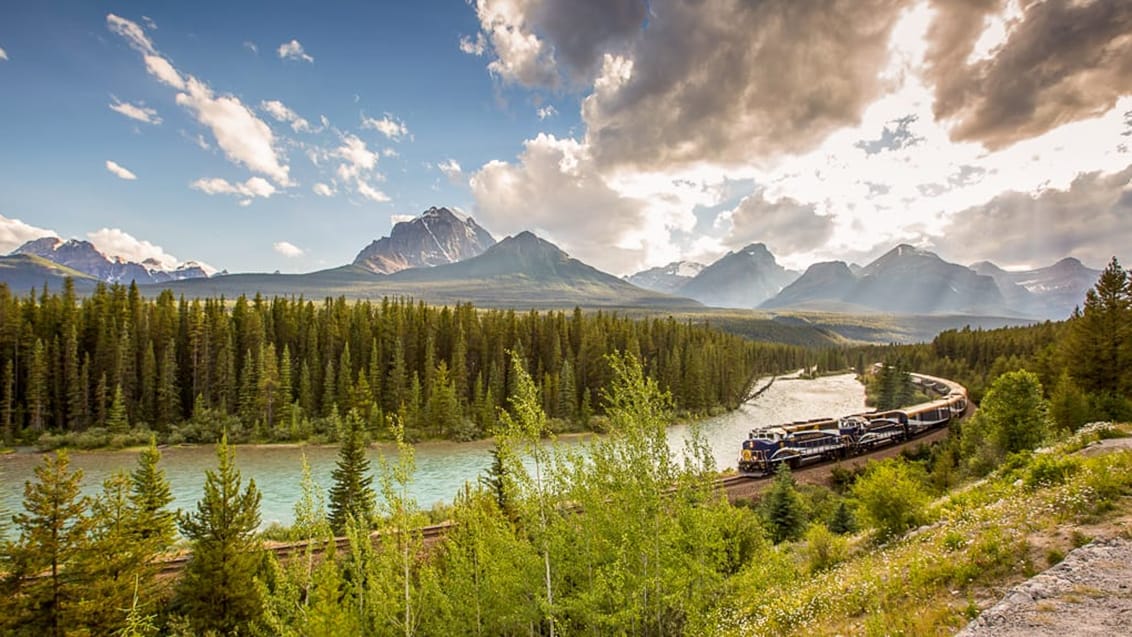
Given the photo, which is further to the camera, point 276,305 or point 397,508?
point 276,305

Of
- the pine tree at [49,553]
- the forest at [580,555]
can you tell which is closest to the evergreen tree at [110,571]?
the forest at [580,555]

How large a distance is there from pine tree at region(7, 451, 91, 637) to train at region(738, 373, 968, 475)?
126 feet

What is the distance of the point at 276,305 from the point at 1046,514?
91.3 m

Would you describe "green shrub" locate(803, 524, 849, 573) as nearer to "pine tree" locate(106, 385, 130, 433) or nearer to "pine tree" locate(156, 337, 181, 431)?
"pine tree" locate(106, 385, 130, 433)

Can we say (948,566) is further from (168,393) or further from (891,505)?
(168,393)

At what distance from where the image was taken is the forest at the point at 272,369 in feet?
202

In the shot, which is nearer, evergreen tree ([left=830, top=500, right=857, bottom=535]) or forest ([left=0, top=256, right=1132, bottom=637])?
forest ([left=0, top=256, right=1132, bottom=637])

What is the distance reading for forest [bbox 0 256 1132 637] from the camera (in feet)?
40.2

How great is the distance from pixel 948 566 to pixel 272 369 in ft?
246

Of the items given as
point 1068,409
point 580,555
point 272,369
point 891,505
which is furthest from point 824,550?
point 272,369

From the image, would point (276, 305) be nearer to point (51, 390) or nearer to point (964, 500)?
point (51, 390)

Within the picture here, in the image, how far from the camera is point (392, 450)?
60.0 metres

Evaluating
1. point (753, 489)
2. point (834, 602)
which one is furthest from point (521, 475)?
point (753, 489)

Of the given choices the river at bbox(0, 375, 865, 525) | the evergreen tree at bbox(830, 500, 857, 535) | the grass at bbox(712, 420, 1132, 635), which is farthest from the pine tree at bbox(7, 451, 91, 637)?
the evergreen tree at bbox(830, 500, 857, 535)
